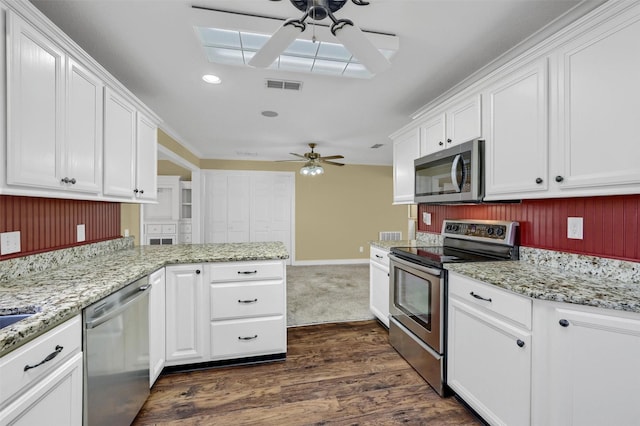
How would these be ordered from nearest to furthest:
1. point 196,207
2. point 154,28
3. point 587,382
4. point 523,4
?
point 587,382 < point 523,4 < point 154,28 < point 196,207

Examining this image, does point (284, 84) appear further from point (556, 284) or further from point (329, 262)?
point (329, 262)

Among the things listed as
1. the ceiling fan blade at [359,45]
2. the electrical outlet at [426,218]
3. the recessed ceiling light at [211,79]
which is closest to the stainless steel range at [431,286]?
the electrical outlet at [426,218]

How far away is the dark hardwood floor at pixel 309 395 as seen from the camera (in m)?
1.70

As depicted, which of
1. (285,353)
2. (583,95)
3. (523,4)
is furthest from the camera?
(285,353)

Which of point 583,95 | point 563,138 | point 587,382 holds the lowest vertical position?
point 587,382

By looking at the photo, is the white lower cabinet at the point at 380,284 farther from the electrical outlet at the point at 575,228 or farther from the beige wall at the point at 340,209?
the beige wall at the point at 340,209

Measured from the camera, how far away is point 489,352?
1561mm

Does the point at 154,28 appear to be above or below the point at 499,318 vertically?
above

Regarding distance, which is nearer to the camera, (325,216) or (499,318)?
(499,318)

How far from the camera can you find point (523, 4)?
154 cm

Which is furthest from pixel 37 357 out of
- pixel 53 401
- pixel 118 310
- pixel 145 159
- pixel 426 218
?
pixel 426 218

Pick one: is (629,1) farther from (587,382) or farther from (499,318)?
(587,382)

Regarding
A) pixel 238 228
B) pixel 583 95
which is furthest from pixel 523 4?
pixel 238 228

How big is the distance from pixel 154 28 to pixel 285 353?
2.59 m
